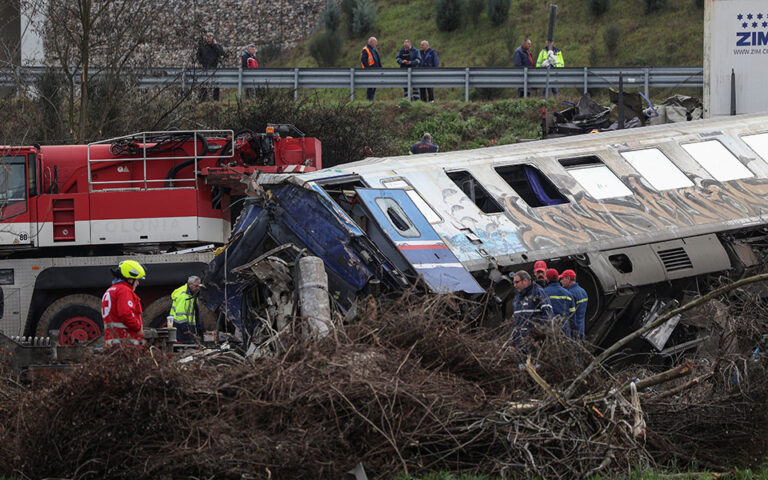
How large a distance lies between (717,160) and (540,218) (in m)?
3.11

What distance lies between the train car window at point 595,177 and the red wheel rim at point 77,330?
718 centimetres

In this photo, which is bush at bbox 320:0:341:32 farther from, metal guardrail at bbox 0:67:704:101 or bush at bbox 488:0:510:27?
metal guardrail at bbox 0:67:704:101

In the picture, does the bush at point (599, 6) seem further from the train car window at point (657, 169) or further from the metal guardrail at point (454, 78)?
the train car window at point (657, 169)

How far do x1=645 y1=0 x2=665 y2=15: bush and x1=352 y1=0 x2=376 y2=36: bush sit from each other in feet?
35.8

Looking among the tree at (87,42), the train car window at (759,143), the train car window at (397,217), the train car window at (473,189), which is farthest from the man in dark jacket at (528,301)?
the tree at (87,42)

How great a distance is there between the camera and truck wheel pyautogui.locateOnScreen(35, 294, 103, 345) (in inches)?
577

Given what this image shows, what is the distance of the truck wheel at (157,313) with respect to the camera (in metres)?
14.9

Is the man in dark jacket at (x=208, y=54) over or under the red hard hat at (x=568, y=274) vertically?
over

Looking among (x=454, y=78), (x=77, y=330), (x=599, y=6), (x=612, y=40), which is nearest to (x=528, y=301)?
(x=77, y=330)

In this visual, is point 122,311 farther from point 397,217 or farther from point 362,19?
point 362,19

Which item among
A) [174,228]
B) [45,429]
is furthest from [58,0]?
[45,429]

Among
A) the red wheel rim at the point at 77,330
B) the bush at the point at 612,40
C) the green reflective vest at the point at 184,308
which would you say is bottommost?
the red wheel rim at the point at 77,330

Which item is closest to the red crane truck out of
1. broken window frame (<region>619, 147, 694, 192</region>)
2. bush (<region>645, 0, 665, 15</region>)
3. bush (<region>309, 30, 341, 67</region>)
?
broken window frame (<region>619, 147, 694, 192</region>)

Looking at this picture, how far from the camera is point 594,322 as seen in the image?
38.1 ft
